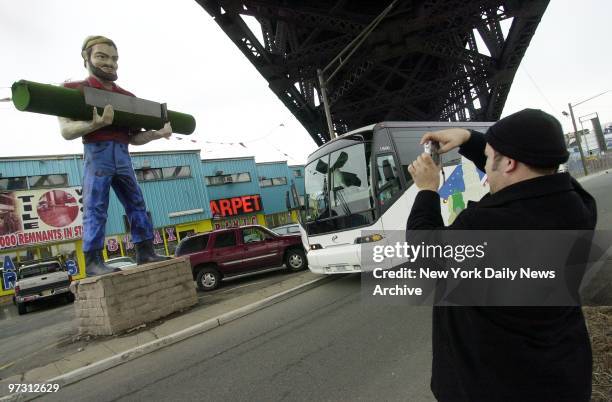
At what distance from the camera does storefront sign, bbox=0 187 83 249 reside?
64.8 feet

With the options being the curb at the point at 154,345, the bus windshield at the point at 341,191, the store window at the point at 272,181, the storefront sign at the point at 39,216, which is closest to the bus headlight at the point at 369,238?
the bus windshield at the point at 341,191

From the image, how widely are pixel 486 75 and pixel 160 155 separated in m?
19.9

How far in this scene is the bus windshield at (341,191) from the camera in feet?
23.7

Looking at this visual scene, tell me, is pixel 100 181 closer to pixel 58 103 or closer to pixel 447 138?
pixel 58 103

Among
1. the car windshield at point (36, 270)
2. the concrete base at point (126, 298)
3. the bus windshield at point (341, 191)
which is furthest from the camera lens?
the car windshield at point (36, 270)

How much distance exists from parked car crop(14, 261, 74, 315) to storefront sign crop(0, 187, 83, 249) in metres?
7.38

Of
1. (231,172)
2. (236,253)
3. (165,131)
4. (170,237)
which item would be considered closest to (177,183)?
(170,237)

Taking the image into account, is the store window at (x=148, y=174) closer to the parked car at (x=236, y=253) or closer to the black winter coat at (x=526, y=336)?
the parked car at (x=236, y=253)

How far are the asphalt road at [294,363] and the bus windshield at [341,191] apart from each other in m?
1.80

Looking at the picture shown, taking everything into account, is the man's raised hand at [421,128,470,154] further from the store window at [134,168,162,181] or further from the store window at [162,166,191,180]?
the store window at [162,166,191,180]

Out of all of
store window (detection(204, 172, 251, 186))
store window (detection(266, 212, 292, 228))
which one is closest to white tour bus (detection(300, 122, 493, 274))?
store window (detection(204, 172, 251, 186))

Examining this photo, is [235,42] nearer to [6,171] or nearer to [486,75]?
[486,75]

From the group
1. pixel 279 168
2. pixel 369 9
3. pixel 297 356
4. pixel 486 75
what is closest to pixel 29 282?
pixel 297 356

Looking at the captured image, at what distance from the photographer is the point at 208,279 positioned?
1123 cm
